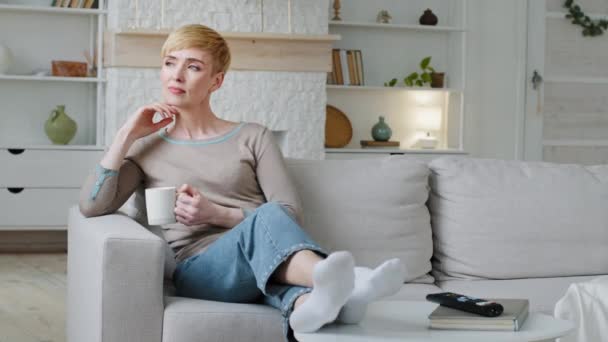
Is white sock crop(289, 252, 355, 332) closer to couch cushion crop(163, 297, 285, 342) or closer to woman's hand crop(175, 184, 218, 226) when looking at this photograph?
couch cushion crop(163, 297, 285, 342)

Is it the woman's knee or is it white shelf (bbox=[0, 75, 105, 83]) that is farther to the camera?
white shelf (bbox=[0, 75, 105, 83])

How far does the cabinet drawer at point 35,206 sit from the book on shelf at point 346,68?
1859 mm

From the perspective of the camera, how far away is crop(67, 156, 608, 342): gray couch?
2588 mm

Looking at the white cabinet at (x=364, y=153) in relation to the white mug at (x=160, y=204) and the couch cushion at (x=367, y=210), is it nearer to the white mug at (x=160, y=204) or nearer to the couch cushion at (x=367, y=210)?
the couch cushion at (x=367, y=210)

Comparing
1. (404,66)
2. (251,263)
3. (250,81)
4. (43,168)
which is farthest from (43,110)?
(251,263)

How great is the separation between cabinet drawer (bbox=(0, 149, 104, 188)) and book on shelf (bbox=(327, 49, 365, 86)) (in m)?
1.73

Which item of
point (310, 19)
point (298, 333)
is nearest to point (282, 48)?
point (310, 19)

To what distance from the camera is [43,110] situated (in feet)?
19.1

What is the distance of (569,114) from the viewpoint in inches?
259

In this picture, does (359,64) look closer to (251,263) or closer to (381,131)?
(381,131)

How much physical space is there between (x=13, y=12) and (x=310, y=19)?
1.89 metres

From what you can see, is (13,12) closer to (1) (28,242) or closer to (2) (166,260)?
(1) (28,242)

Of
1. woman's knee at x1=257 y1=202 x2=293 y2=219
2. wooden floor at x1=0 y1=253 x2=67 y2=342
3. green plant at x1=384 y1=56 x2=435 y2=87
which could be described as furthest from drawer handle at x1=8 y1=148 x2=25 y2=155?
woman's knee at x1=257 y1=202 x2=293 y2=219

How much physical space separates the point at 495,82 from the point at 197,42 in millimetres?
4302
